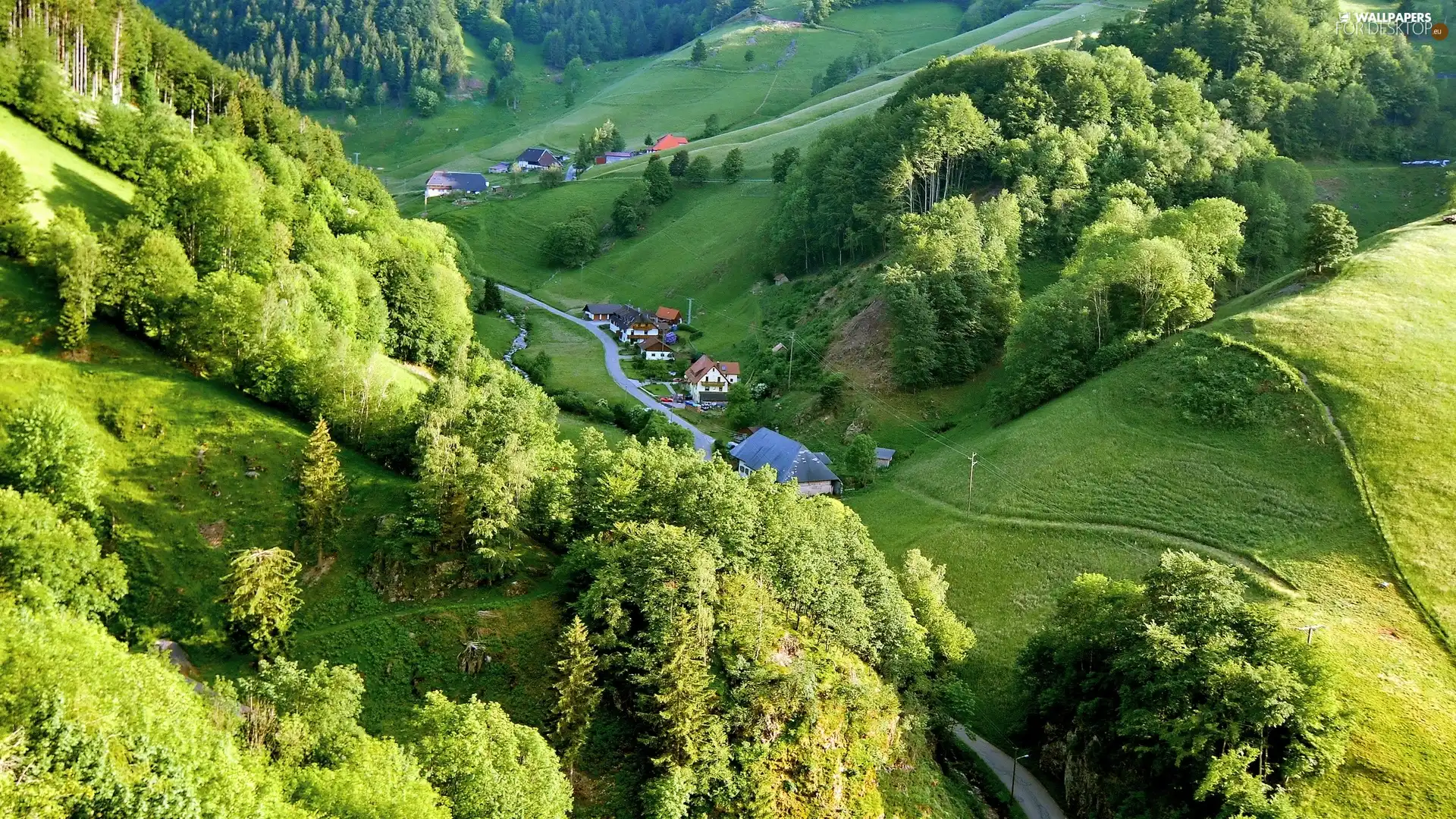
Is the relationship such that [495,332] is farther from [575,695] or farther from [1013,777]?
[1013,777]

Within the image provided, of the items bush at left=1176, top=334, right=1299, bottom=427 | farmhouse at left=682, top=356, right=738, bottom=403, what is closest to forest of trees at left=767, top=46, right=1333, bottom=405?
bush at left=1176, top=334, right=1299, bottom=427

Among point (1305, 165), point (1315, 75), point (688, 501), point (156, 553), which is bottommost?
point (156, 553)

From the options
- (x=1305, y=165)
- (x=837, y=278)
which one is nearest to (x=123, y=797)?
(x=837, y=278)

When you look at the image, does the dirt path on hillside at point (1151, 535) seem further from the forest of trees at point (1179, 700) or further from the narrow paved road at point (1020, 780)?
the narrow paved road at point (1020, 780)

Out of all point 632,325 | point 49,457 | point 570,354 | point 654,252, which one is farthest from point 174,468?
point 654,252

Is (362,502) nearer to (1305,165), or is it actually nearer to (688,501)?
(688,501)
